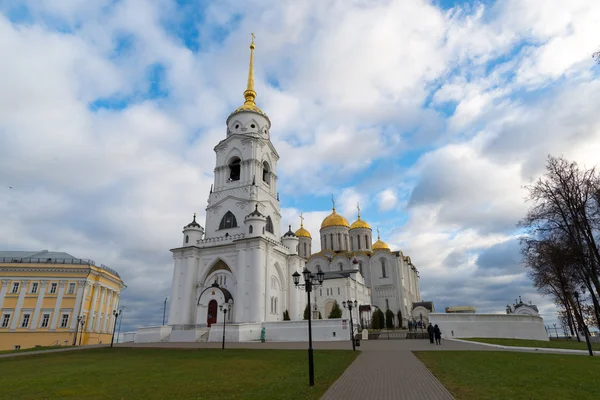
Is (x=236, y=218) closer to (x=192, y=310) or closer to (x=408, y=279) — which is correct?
(x=192, y=310)

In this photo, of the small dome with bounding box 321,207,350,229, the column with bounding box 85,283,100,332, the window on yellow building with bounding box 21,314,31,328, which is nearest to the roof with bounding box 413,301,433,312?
the small dome with bounding box 321,207,350,229

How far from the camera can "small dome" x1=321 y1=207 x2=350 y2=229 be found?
63188 millimetres

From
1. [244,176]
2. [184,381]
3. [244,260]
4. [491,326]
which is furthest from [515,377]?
[244,176]

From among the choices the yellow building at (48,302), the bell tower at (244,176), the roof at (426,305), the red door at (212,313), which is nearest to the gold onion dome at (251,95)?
the bell tower at (244,176)

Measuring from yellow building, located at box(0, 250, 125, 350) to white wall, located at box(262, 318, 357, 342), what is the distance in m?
27.7

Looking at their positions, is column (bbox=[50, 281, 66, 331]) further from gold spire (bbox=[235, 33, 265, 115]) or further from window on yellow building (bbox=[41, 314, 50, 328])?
gold spire (bbox=[235, 33, 265, 115])

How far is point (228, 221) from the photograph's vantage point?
3816 cm

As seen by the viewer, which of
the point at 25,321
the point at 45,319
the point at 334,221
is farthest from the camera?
the point at 334,221

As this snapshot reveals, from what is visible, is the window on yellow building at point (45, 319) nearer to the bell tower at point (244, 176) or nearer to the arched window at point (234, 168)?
the bell tower at point (244, 176)

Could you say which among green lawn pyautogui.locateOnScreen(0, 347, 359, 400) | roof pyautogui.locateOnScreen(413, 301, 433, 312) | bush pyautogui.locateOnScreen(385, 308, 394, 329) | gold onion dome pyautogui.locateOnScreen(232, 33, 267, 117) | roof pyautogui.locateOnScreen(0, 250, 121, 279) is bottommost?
green lawn pyautogui.locateOnScreen(0, 347, 359, 400)

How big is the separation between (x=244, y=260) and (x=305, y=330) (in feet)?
28.2

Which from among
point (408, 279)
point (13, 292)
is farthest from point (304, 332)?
point (13, 292)

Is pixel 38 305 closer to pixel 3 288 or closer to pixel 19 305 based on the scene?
pixel 19 305

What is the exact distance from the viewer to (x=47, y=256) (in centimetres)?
5175
